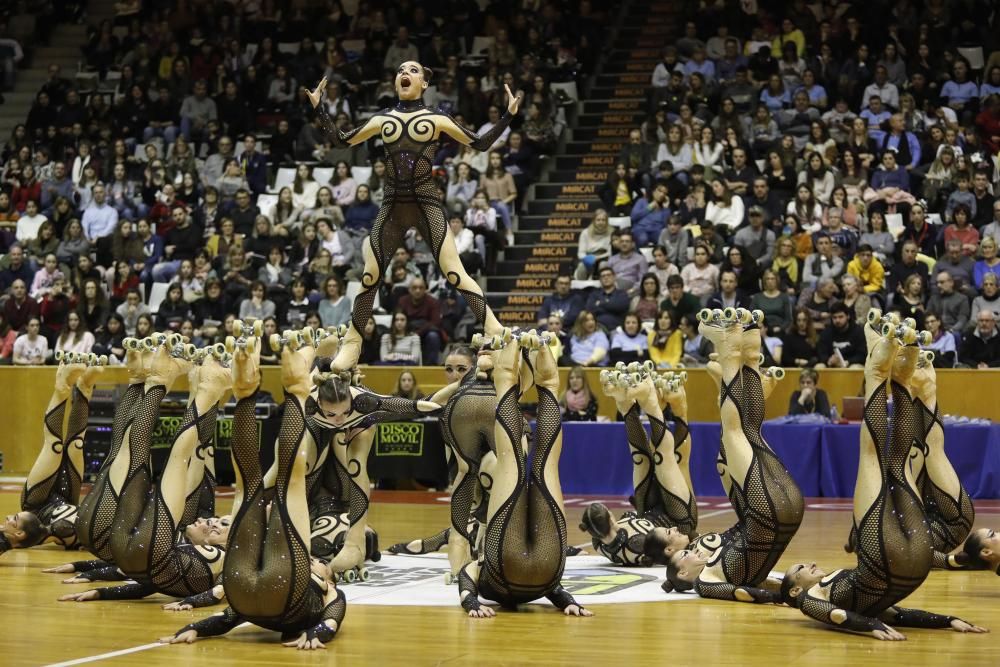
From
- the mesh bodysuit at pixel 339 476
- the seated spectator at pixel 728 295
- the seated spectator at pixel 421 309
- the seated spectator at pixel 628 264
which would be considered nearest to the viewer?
the mesh bodysuit at pixel 339 476

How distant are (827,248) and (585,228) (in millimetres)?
3947

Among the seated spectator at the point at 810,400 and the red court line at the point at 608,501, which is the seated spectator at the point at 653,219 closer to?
the seated spectator at the point at 810,400

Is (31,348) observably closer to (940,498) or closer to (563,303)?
(563,303)

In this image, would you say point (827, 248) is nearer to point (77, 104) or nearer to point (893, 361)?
point (893, 361)

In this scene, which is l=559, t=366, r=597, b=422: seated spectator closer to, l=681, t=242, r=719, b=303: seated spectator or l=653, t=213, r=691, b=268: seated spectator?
l=681, t=242, r=719, b=303: seated spectator

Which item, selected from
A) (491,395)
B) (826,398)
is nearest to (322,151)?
(826,398)

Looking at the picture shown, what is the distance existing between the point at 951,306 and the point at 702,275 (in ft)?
9.73

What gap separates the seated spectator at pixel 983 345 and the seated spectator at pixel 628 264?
13.5 feet

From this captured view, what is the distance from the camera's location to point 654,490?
9.93 meters

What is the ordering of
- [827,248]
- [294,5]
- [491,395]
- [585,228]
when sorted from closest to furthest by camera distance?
[491,395] < [827,248] < [585,228] < [294,5]

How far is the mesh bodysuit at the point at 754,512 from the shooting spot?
8.20 metres

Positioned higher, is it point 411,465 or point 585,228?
point 585,228

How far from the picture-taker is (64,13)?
27609 mm

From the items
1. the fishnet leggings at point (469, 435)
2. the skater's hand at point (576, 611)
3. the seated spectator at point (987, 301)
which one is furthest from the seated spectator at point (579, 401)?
the skater's hand at point (576, 611)
